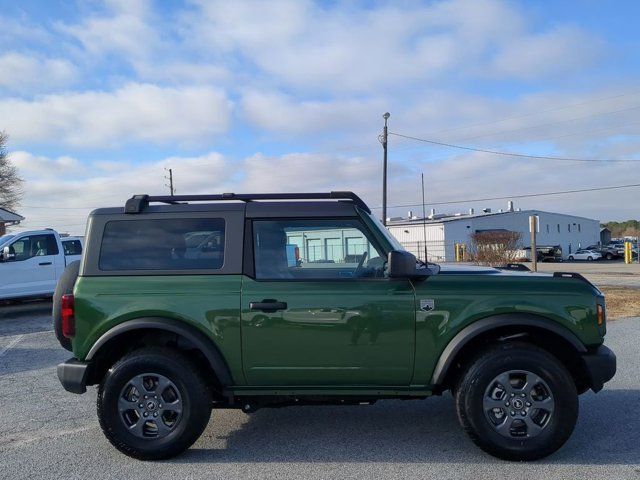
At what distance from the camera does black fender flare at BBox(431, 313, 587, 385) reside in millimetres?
4328

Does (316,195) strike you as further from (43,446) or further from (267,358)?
(43,446)

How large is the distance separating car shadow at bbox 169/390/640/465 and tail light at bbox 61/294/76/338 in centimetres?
128

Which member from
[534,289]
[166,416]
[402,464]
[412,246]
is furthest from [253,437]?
[412,246]

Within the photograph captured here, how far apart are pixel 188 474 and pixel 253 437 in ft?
2.90

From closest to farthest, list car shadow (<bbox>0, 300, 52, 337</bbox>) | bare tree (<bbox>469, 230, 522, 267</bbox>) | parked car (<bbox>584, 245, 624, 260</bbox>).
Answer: car shadow (<bbox>0, 300, 52, 337</bbox>) < bare tree (<bbox>469, 230, 522, 267</bbox>) < parked car (<bbox>584, 245, 624, 260</bbox>)

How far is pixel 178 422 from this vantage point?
4445 mm

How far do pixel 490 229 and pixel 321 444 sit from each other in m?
55.3

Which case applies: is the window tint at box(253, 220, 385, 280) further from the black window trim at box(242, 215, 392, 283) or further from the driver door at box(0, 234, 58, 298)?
the driver door at box(0, 234, 58, 298)

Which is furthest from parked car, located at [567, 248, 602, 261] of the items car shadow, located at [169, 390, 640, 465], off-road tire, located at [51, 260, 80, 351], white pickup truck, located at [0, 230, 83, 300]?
off-road tire, located at [51, 260, 80, 351]

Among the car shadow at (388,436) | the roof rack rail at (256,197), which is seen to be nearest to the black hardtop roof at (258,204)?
the roof rack rail at (256,197)

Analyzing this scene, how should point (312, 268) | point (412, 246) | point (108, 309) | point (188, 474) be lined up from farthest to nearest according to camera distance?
point (412, 246), point (312, 268), point (108, 309), point (188, 474)

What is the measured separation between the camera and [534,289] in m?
4.41

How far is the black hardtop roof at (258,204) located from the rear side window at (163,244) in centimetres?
11

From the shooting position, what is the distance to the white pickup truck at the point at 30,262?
1312 centimetres
